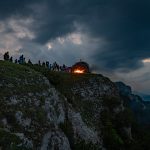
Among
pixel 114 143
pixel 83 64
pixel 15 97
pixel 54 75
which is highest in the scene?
pixel 83 64

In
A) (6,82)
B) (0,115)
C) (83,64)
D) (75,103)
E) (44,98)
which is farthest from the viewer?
(83,64)

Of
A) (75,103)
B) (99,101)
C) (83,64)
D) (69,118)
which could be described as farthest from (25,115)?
(83,64)

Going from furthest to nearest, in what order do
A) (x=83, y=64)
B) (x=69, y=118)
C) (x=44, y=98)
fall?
(x=83, y=64) → (x=69, y=118) → (x=44, y=98)

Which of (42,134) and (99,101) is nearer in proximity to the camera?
(42,134)

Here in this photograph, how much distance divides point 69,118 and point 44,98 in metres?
7.02

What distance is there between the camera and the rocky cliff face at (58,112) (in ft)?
119

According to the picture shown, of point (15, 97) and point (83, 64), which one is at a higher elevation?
point (83, 64)

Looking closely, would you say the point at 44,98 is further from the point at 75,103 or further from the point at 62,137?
the point at 75,103

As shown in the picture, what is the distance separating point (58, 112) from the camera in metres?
46.2

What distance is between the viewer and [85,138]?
5100cm

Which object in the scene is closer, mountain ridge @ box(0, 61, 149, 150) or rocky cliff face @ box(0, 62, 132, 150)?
rocky cliff face @ box(0, 62, 132, 150)

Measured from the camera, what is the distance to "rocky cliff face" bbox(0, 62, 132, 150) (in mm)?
36250

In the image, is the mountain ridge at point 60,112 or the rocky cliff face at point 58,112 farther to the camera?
the mountain ridge at point 60,112

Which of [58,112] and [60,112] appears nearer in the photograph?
[58,112]
